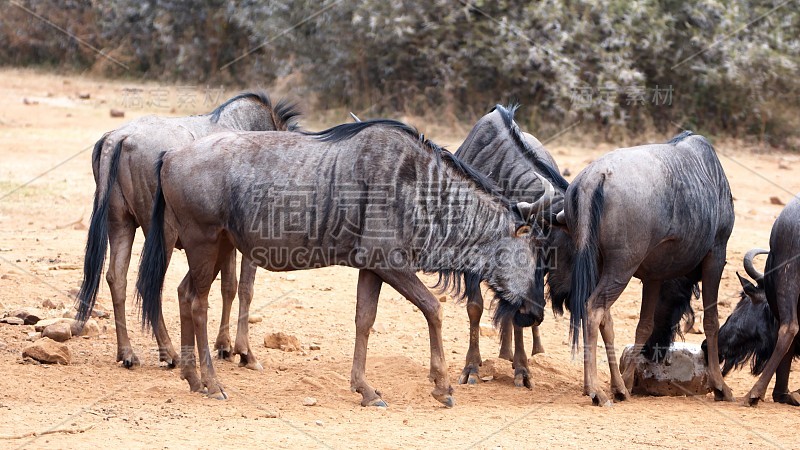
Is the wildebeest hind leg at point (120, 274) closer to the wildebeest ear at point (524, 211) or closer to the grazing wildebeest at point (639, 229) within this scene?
the wildebeest ear at point (524, 211)

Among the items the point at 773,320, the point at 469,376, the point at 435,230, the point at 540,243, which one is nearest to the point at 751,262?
the point at 773,320

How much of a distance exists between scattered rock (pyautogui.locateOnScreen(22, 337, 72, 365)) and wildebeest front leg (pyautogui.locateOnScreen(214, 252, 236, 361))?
3.76 ft

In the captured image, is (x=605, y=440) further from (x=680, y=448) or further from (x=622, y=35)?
(x=622, y=35)

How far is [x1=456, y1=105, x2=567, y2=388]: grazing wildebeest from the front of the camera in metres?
7.29

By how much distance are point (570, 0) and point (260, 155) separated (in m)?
11.1

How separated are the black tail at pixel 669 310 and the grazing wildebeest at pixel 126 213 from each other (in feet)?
9.59

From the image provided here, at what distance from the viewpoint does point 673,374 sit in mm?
7254

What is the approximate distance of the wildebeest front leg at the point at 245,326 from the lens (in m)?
7.38

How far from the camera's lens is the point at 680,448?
5.48 meters

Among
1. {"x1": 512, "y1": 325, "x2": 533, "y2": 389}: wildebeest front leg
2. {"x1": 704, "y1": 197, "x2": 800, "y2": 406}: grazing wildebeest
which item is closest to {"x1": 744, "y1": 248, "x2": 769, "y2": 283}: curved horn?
{"x1": 704, "y1": 197, "x2": 800, "y2": 406}: grazing wildebeest

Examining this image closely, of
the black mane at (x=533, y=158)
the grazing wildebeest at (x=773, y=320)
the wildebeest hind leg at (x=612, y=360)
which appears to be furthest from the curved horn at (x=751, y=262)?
the black mane at (x=533, y=158)

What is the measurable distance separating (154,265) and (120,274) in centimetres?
70

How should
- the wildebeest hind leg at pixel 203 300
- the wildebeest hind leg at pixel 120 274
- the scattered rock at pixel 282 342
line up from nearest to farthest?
the wildebeest hind leg at pixel 203 300 < the wildebeest hind leg at pixel 120 274 < the scattered rock at pixel 282 342

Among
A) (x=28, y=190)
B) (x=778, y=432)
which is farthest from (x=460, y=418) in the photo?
(x=28, y=190)
